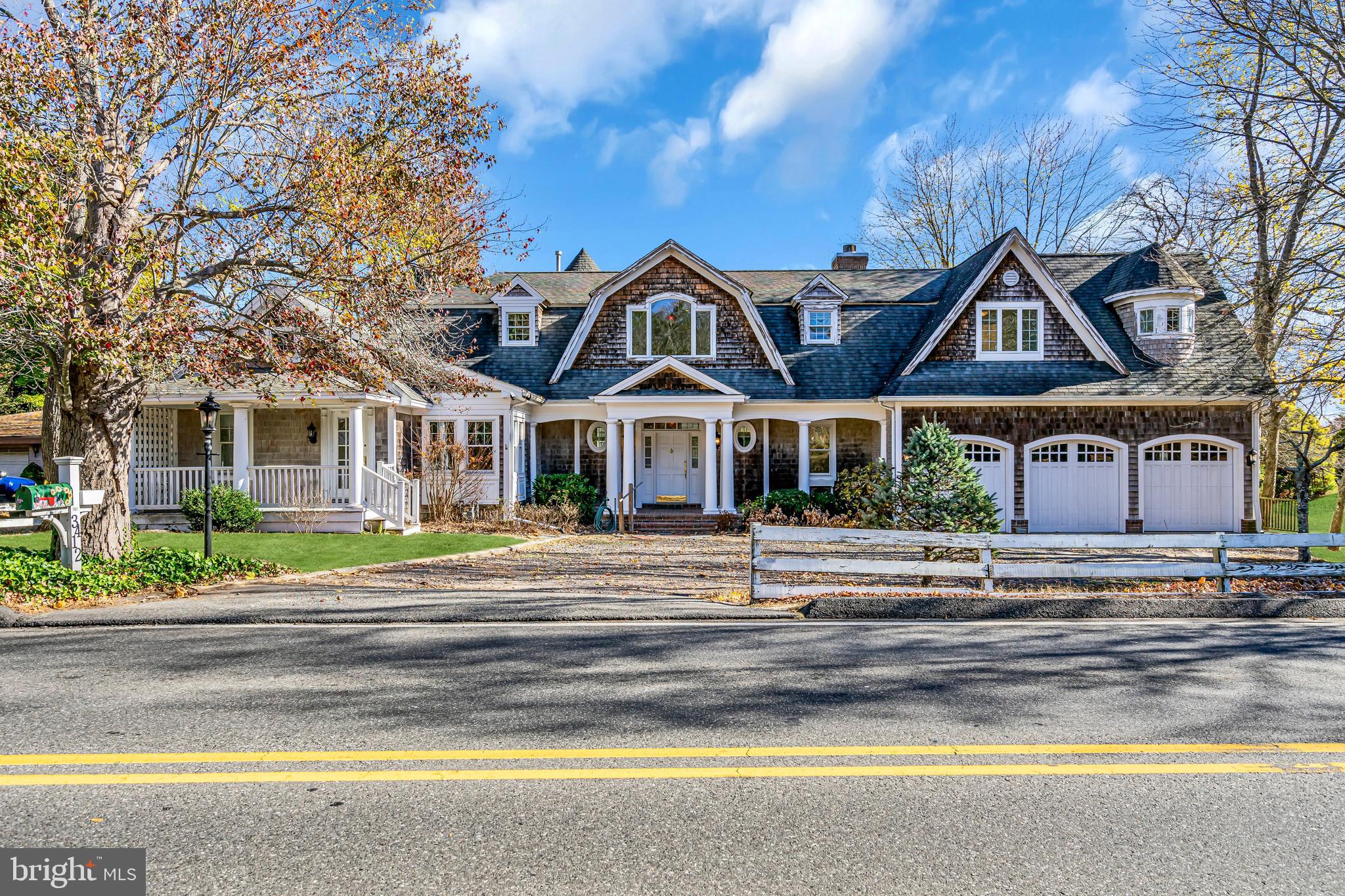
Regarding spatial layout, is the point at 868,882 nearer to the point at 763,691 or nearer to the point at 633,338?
the point at 763,691

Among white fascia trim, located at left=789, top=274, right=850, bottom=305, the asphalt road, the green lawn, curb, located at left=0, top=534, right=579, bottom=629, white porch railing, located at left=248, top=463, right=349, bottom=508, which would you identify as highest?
white fascia trim, located at left=789, top=274, right=850, bottom=305

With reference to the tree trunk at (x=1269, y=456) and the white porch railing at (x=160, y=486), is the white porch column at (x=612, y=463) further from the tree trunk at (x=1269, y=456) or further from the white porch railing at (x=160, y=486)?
the tree trunk at (x=1269, y=456)

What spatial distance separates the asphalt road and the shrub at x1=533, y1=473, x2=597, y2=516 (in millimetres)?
13587

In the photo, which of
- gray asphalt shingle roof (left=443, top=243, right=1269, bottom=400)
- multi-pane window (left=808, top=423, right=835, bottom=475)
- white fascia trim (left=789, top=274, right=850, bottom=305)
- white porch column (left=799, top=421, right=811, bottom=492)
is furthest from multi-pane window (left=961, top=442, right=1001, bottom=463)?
white fascia trim (left=789, top=274, right=850, bottom=305)

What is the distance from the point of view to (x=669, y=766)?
4.55m

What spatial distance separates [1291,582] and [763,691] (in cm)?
1011

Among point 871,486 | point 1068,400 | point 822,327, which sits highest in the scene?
point 822,327

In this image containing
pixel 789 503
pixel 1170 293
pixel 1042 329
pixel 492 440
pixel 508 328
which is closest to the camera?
pixel 1170 293

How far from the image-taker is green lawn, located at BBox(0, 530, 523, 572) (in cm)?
1357

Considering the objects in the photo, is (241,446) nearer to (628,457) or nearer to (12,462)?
(628,457)

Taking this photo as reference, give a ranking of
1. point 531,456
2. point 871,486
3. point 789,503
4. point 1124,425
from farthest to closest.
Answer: point 531,456 → point 789,503 → point 1124,425 → point 871,486

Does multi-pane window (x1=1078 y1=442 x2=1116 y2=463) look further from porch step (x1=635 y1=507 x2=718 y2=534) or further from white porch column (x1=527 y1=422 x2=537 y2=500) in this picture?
white porch column (x1=527 y1=422 x2=537 y2=500)

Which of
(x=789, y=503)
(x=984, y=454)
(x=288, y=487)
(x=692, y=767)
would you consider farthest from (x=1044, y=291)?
(x=692, y=767)

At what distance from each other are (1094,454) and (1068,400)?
1667 millimetres
